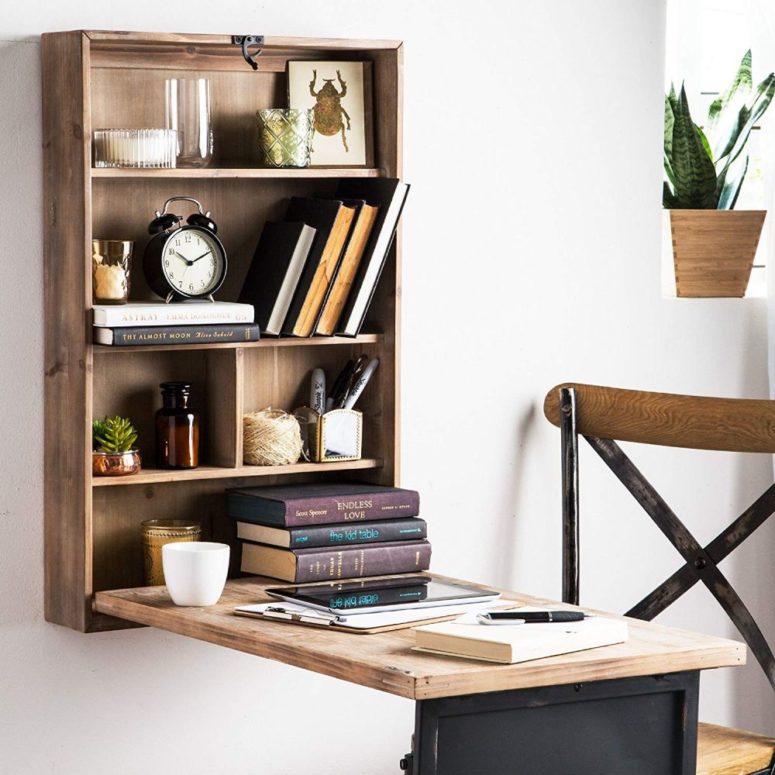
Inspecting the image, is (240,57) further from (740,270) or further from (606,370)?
(740,270)

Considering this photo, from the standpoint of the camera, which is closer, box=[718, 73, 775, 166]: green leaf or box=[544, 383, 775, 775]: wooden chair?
box=[544, 383, 775, 775]: wooden chair

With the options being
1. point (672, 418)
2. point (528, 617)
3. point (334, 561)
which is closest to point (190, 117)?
point (334, 561)

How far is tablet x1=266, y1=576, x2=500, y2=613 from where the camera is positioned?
2.44 metres

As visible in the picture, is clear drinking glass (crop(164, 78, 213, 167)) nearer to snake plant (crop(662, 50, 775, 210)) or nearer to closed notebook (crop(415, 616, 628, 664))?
closed notebook (crop(415, 616, 628, 664))

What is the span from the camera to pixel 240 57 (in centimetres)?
278

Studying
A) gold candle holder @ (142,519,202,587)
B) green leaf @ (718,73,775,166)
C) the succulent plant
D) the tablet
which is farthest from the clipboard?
green leaf @ (718,73,775,166)

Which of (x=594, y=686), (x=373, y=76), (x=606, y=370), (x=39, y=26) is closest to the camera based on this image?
(x=594, y=686)

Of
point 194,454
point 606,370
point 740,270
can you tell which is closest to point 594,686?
point 194,454

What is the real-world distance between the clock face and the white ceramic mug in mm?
467

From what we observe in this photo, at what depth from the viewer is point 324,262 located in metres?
2.74

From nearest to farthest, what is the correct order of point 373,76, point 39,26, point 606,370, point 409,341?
point 39,26, point 373,76, point 409,341, point 606,370

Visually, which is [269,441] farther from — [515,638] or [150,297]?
[515,638]

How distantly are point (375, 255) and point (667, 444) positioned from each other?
2.60ft

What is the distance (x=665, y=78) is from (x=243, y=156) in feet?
3.85
